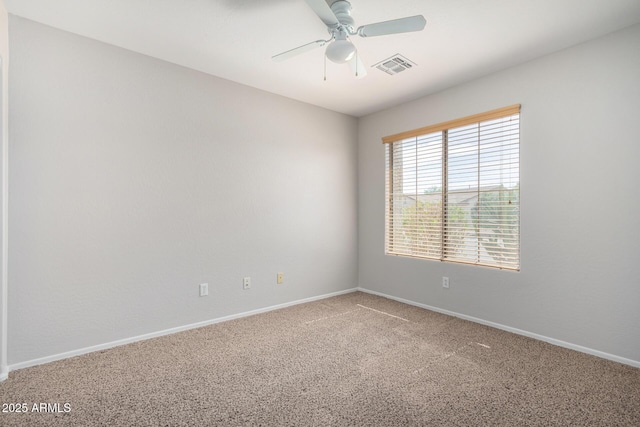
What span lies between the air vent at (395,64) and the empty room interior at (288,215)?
3cm

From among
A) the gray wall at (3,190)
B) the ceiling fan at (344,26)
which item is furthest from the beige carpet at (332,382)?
the ceiling fan at (344,26)

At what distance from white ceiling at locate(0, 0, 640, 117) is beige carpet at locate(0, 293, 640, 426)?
8.15ft

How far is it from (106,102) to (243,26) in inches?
51.1

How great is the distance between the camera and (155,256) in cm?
281

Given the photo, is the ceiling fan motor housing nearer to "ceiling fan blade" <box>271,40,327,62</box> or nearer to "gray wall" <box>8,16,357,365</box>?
"ceiling fan blade" <box>271,40,327,62</box>

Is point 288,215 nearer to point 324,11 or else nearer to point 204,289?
point 204,289

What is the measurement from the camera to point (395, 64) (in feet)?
9.48

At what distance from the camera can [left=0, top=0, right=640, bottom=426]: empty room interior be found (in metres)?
2.01

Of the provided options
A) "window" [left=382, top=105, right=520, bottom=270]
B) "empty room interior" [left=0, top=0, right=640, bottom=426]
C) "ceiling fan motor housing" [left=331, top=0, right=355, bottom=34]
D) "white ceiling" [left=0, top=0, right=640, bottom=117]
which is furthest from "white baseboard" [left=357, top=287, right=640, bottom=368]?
"ceiling fan motor housing" [left=331, top=0, right=355, bottom=34]

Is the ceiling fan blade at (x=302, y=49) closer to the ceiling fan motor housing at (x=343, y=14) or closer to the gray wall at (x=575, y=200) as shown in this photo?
the ceiling fan motor housing at (x=343, y=14)

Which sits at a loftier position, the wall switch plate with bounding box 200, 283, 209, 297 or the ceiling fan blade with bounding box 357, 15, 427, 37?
the ceiling fan blade with bounding box 357, 15, 427, 37

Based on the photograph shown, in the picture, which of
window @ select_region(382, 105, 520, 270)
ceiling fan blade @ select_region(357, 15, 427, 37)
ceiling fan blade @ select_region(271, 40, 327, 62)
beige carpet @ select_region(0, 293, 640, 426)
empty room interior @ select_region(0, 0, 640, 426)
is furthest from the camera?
window @ select_region(382, 105, 520, 270)

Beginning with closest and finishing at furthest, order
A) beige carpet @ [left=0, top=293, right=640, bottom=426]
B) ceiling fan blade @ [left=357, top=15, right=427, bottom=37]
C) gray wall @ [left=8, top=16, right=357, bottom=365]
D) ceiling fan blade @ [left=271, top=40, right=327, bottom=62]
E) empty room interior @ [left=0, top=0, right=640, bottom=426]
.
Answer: beige carpet @ [left=0, top=293, right=640, bottom=426], ceiling fan blade @ [left=357, top=15, right=427, bottom=37], empty room interior @ [left=0, top=0, right=640, bottom=426], ceiling fan blade @ [left=271, top=40, right=327, bottom=62], gray wall @ [left=8, top=16, right=357, bottom=365]

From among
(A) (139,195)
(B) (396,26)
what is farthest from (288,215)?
(B) (396,26)
